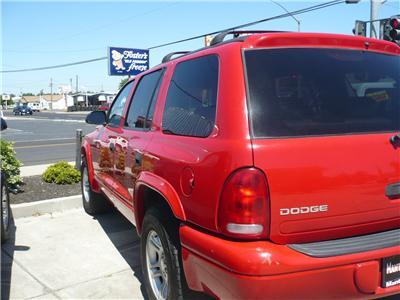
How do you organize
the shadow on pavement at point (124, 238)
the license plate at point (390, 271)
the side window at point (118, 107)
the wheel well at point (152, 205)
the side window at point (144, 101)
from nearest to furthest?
the license plate at point (390, 271) → the wheel well at point (152, 205) → the side window at point (144, 101) → the shadow on pavement at point (124, 238) → the side window at point (118, 107)

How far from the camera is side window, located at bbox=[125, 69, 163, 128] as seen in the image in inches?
150

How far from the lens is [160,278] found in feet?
11.4

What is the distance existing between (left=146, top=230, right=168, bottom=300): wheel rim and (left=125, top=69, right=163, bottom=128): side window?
94 cm

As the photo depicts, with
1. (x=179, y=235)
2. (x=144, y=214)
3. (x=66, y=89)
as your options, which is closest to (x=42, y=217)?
(x=144, y=214)

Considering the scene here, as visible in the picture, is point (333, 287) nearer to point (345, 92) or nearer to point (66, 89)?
point (345, 92)

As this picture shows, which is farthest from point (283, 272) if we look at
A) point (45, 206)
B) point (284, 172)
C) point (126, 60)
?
point (126, 60)

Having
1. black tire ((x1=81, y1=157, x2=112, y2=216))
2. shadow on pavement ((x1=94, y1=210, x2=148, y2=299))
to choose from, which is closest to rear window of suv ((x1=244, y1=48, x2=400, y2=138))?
shadow on pavement ((x1=94, y1=210, x2=148, y2=299))

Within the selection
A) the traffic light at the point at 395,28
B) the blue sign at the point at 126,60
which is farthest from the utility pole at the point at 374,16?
the blue sign at the point at 126,60

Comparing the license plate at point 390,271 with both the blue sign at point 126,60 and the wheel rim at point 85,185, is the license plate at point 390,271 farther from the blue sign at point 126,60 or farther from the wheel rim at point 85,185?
the blue sign at point 126,60

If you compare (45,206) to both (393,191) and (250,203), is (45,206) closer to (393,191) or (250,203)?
(250,203)

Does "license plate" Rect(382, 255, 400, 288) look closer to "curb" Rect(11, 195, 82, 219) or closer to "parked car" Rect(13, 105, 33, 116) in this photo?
"curb" Rect(11, 195, 82, 219)

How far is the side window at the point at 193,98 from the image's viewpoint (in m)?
2.83

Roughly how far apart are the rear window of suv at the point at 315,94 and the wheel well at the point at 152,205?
3.37 feet

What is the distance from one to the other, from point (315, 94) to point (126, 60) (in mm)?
20435
